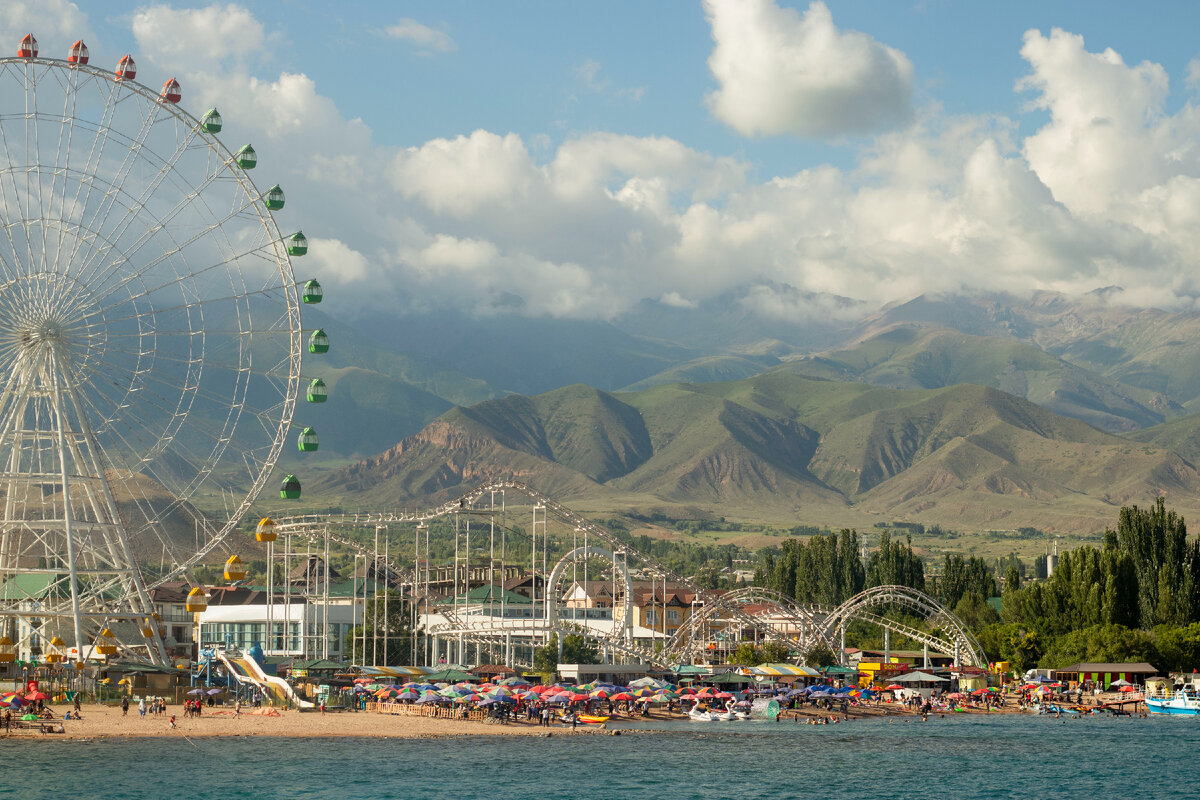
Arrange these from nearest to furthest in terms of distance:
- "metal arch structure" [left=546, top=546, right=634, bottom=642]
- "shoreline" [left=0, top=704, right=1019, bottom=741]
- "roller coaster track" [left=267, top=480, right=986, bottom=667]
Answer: "shoreline" [left=0, top=704, right=1019, bottom=741]
"metal arch structure" [left=546, top=546, right=634, bottom=642]
"roller coaster track" [left=267, top=480, right=986, bottom=667]

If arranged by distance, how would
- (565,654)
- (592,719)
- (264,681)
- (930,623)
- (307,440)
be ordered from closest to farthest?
(307,440)
(592,719)
(264,681)
(565,654)
(930,623)

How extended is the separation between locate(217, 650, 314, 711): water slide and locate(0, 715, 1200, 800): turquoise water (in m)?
16.8

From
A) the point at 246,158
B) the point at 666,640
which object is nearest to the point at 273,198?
the point at 246,158

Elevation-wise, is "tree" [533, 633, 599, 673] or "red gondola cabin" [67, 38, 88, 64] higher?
"red gondola cabin" [67, 38, 88, 64]

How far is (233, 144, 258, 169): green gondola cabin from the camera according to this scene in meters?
98.6

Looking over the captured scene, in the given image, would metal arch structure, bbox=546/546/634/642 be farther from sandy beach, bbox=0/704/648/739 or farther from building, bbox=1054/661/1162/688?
building, bbox=1054/661/1162/688

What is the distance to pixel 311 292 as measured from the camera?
10119cm

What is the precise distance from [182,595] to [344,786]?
11345 centimetres

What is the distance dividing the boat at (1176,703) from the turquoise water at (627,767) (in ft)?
47.2

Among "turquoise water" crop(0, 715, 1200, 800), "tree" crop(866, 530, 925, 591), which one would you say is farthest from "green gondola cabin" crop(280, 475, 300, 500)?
"tree" crop(866, 530, 925, 591)

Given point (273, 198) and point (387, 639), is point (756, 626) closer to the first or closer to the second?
point (387, 639)

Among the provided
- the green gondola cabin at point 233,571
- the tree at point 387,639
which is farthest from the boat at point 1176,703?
the green gondola cabin at point 233,571

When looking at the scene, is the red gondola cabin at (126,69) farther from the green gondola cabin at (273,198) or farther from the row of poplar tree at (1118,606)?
the row of poplar tree at (1118,606)

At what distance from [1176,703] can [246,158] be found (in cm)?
8930
